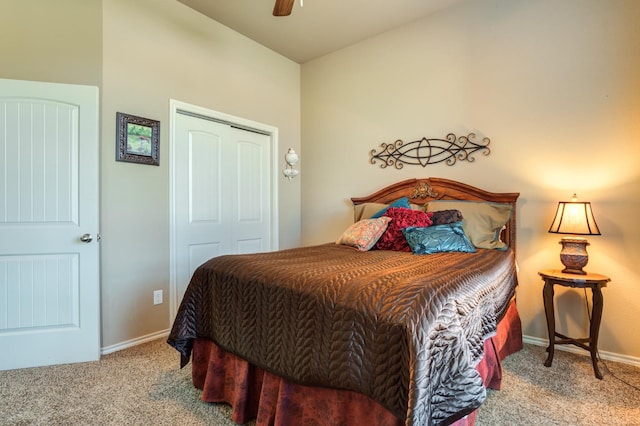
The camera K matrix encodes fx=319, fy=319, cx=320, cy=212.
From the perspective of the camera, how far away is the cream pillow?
2484 millimetres

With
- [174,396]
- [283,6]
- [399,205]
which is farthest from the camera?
[399,205]

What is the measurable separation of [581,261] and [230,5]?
3.54 metres

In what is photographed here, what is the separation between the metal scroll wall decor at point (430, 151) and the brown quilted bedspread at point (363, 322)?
1.38 metres

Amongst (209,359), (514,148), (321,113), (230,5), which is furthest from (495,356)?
(230,5)

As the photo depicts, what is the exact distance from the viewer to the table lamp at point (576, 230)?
2.18 meters

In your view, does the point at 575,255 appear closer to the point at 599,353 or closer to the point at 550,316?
the point at 550,316

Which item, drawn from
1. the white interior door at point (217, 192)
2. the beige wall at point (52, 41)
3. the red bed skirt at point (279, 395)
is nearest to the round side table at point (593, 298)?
the red bed skirt at point (279, 395)

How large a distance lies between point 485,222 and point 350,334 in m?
1.91

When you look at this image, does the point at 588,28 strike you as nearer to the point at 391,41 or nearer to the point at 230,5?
the point at 391,41

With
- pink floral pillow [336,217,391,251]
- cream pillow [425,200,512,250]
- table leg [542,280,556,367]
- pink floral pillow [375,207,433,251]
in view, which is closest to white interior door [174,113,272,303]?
pink floral pillow [336,217,391,251]

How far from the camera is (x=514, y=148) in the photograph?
2.67 metres

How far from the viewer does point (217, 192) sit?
326cm

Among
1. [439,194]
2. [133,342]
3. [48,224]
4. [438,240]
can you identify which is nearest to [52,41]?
[48,224]

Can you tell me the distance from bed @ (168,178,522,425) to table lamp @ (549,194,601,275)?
A: 0.44m
